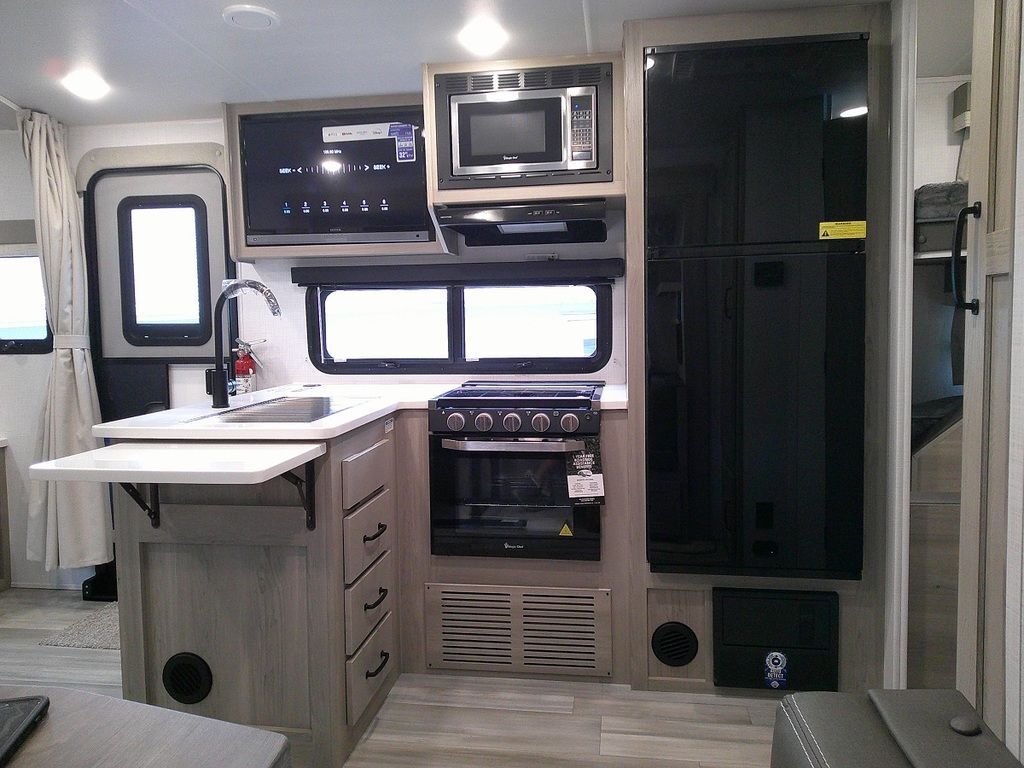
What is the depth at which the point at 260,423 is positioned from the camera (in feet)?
6.91

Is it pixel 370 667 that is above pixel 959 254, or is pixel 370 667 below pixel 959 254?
below

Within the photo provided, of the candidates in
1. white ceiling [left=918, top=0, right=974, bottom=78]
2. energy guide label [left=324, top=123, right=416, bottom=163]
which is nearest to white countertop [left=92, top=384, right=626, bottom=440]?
energy guide label [left=324, top=123, right=416, bottom=163]

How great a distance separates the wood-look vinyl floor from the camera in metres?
2.20

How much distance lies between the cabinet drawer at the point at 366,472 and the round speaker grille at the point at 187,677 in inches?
24.4

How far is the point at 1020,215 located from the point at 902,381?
3.40ft

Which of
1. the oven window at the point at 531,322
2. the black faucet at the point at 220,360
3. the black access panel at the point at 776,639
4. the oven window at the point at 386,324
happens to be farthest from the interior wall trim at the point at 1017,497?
the oven window at the point at 386,324

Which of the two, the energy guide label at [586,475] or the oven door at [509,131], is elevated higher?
the oven door at [509,131]

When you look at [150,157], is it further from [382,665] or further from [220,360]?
[382,665]

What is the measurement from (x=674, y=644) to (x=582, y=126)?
189cm

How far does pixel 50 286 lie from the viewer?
3277mm

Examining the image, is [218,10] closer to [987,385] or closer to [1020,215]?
[1020,215]

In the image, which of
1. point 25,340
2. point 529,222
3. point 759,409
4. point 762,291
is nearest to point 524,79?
point 529,222

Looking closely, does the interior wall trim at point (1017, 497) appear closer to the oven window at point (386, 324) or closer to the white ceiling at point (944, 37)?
the white ceiling at point (944, 37)

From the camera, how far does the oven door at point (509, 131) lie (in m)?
2.65
